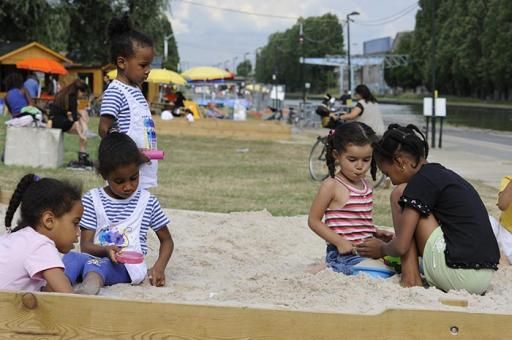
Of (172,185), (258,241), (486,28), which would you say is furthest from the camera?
(486,28)

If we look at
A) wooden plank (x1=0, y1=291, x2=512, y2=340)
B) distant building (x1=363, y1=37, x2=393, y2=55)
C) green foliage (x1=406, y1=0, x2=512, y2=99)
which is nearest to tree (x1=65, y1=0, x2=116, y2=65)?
green foliage (x1=406, y1=0, x2=512, y2=99)

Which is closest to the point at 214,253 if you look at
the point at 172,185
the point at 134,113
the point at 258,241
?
the point at 258,241

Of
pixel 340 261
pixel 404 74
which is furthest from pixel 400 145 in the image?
pixel 404 74

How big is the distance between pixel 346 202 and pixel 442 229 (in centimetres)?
82

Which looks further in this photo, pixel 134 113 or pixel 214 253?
pixel 214 253

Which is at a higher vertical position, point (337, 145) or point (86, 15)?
point (86, 15)

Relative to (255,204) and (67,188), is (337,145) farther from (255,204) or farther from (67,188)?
(255,204)

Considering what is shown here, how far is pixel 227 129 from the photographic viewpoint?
24.3 meters

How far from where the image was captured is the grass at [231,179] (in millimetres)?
9930

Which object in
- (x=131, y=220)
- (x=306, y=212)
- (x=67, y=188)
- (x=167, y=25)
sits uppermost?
(x=167, y=25)

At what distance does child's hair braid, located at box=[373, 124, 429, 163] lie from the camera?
15.9ft

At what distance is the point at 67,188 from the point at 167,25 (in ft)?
123

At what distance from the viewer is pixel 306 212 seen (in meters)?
9.44

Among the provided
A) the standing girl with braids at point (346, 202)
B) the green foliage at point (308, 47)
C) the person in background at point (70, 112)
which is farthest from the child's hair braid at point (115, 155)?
the green foliage at point (308, 47)
